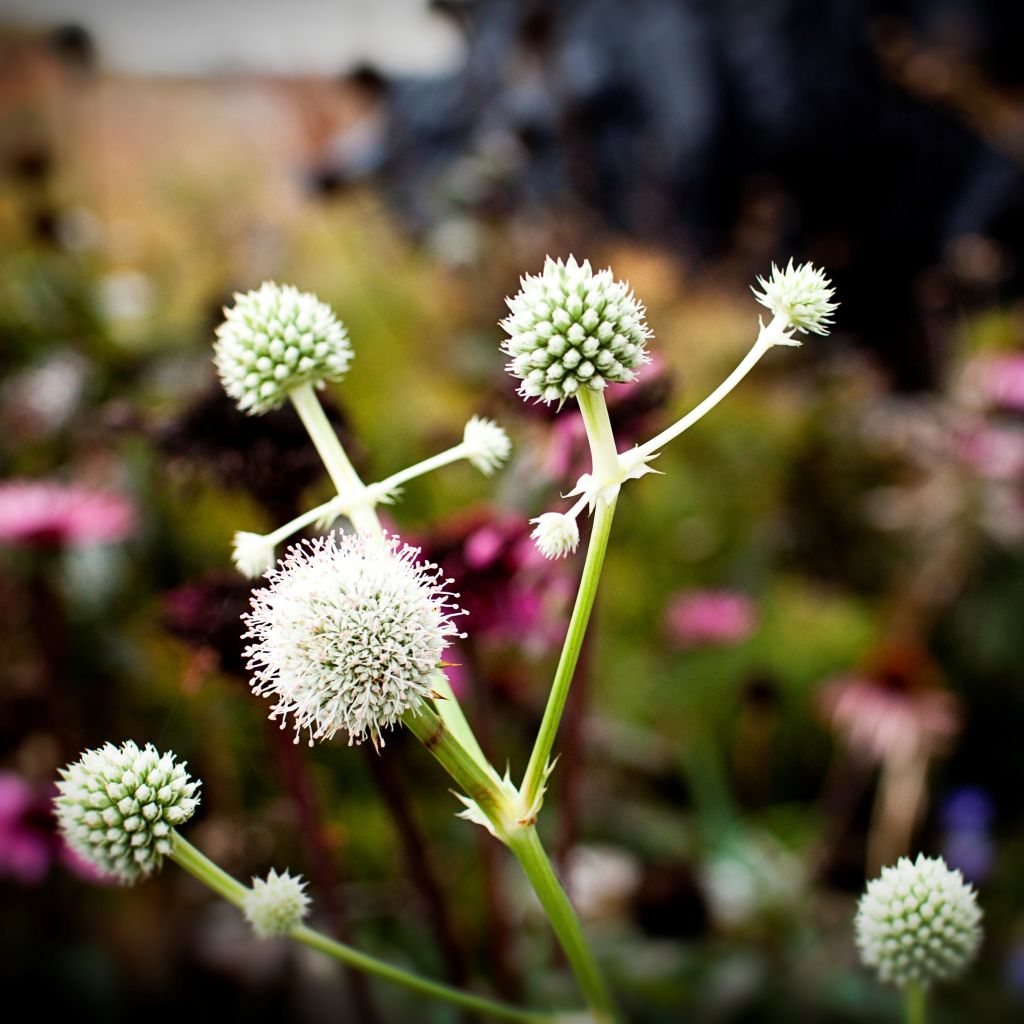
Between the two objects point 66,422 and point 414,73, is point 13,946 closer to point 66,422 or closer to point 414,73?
point 66,422

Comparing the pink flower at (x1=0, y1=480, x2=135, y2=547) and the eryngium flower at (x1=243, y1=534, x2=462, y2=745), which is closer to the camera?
the eryngium flower at (x1=243, y1=534, x2=462, y2=745)

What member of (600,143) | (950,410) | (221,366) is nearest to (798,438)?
(950,410)

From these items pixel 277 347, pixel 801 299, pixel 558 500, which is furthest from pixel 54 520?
→ pixel 801 299

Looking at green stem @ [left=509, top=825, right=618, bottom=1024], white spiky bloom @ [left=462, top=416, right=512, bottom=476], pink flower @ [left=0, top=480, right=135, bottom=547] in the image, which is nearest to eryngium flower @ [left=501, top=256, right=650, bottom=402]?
white spiky bloom @ [left=462, top=416, right=512, bottom=476]

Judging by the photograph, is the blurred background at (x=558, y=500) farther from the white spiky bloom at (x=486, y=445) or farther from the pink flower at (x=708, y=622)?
the white spiky bloom at (x=486, y=445)

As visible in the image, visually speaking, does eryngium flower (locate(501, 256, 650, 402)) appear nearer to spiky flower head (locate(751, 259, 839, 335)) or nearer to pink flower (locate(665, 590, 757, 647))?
spiky flower head (locate(751, 259, 839, 335))

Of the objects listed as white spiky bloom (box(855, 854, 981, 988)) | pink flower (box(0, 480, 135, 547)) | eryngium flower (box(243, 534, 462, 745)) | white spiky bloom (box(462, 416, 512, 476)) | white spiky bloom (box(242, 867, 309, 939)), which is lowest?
white spiky bloom (box(242, 867, 309, 939))

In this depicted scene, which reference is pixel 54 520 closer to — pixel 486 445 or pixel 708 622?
pixel 486 445
